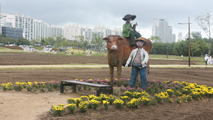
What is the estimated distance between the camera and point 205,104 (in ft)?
24.5

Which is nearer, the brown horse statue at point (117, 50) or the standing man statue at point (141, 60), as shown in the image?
the standing man statue at point (141, 60)

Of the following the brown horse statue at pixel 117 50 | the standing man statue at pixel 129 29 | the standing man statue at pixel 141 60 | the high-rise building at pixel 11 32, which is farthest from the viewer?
the high-rise building at pixel 11 32

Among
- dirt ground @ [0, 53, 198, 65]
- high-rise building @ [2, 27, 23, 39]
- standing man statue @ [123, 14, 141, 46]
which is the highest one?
high-rise building @ [2, 27, 23, 39]

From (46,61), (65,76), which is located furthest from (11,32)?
(65,76)

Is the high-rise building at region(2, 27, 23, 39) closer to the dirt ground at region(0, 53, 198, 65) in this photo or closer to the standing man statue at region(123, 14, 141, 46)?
the dirt ground at region(0, 53, 198, 65)

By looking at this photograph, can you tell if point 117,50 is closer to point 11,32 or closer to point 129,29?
point 129,29

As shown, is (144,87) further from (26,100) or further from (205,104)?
(26,100)

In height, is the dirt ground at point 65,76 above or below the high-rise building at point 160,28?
below

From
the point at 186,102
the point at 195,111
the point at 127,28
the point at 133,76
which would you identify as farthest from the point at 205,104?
the point at 127,28

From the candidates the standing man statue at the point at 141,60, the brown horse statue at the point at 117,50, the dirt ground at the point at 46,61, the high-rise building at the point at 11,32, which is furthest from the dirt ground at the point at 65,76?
the high-rise building at the point at 11,32

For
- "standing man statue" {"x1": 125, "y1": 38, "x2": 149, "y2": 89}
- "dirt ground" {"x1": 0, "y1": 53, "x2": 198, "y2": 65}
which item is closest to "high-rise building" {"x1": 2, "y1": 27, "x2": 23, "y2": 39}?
"dirt ground" {"x1": 0, "y1": 53, "x2": 198, "y2": 65}

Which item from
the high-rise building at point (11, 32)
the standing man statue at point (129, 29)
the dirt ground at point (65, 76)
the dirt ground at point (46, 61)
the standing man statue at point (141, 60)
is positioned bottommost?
the dirt ground at point (65, 76)

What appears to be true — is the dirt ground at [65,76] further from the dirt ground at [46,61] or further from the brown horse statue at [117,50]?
the dirt ground at [46,61]

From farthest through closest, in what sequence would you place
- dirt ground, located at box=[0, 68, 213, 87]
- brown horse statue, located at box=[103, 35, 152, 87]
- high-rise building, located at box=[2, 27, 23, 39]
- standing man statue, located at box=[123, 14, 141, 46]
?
high-rise building, located at box=[2, 27, 23, 39] → dirt ground, located at box=[0, 68, 213, 87] → standing man statue, located at box=[123, 14, 141, 46] → brown horse statue, located at box=[103, 35, 152, 87]
